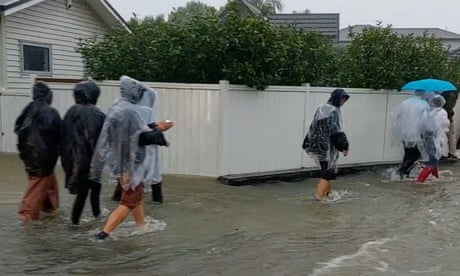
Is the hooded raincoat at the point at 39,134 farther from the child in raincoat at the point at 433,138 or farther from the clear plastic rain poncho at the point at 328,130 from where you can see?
the child in raincoat at the point at 433,138

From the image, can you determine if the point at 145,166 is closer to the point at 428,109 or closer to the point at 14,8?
the point at 428,109

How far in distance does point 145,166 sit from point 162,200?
209cm

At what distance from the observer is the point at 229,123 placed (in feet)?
31.9

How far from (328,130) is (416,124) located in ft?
10.3

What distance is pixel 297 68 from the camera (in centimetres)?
1086

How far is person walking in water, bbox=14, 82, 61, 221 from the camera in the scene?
658 cm

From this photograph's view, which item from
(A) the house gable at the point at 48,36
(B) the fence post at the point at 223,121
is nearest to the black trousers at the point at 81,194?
(B) the fence post at the point at 223,121

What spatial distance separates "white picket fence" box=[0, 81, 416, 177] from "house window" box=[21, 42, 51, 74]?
14.6 ft

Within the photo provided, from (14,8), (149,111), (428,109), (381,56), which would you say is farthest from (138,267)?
(14,8)

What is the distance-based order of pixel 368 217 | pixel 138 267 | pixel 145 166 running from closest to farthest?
1. pixel 138 267
2. pixel 145 166
3. pixel 368 217

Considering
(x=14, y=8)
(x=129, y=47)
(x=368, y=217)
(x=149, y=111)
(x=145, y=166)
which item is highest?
(x=14, y=8)

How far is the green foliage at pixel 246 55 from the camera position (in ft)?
32.6

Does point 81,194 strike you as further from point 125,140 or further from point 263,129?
point 263,129

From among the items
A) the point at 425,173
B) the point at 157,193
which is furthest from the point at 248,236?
the point at 425,173
